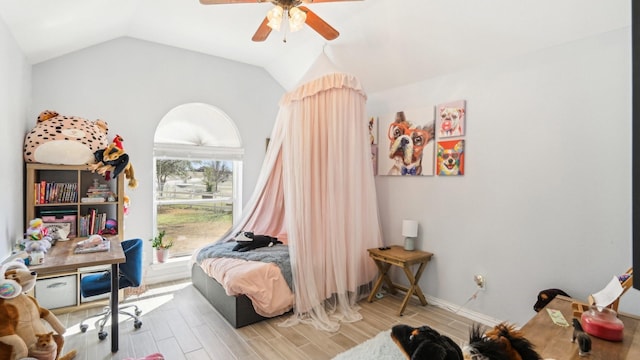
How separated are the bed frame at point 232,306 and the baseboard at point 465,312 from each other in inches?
68.4

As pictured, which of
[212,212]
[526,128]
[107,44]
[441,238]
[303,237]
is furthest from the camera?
[212,212]

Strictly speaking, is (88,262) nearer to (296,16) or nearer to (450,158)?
(296,16)

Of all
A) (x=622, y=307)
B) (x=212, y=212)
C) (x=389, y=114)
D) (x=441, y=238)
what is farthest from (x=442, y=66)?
(x=212, y=212)

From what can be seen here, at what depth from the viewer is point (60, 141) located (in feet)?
9.84

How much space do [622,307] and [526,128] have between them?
56.2 inches

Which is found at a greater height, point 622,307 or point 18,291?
point 18,291

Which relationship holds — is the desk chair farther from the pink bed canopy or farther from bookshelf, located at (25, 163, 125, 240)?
the pink bed canopy

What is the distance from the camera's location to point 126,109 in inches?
147

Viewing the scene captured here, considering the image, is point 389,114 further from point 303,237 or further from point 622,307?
point 622,307

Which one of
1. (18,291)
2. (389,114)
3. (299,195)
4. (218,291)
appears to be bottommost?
(218,291)

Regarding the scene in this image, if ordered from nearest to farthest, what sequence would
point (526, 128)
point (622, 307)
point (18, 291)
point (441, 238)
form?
point (18, 291) → point (622, 307) → point (526, 128) → point (441, 238)

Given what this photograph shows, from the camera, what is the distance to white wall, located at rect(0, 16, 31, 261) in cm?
232

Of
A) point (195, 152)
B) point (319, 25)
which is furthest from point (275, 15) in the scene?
point (195, 152)

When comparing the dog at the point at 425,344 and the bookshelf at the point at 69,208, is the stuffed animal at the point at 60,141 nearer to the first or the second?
the bookshelf at the point at 69,208
